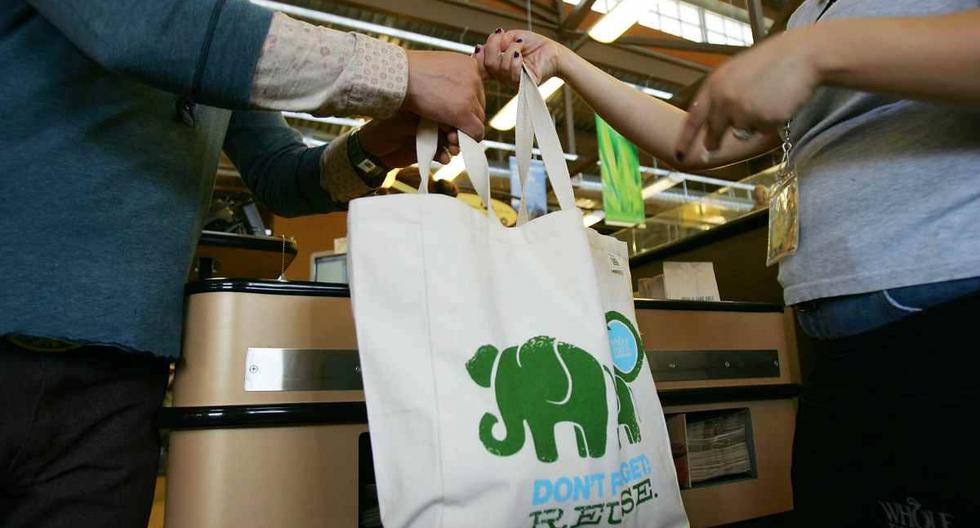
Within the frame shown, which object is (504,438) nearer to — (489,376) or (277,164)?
(489,376)

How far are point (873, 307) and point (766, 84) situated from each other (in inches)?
12.1

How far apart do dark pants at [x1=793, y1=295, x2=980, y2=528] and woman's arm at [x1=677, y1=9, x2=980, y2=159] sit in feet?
0.76

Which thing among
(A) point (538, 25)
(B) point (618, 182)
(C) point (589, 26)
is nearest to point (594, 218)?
(B) point (618, 182)

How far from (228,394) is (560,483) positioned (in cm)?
54

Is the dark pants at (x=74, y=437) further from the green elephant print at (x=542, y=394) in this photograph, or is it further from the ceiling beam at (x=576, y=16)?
the ceiling beam at (x=576, y=16)

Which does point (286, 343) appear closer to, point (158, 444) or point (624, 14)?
point (158, 444)

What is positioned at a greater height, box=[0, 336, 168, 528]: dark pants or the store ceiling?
the store ceiling

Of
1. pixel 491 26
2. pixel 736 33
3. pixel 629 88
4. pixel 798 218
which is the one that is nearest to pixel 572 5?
pixel 491 26

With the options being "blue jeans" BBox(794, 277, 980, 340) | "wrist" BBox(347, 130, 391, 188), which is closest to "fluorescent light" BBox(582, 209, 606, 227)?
"wrist" BBox(347, 130, 391, 188)

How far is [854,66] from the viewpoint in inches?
22.3

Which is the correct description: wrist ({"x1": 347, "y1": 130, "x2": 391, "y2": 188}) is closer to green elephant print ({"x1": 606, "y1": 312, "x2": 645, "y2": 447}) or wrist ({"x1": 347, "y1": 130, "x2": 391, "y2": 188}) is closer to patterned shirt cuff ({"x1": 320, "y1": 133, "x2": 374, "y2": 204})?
patterned shirt cuff ({"x1": 320, "y1": 133, "x2": 374, "y2": 204})

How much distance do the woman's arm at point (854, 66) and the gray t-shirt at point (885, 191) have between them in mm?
78

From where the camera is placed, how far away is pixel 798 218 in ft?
2.57

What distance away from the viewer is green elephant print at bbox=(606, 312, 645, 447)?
752mm
